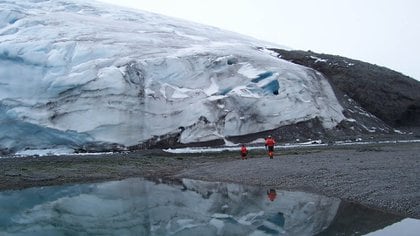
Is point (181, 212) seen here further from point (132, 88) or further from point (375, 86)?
point (375, 86)

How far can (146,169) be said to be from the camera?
55.1ft

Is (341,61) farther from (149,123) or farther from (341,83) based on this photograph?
(149,123)

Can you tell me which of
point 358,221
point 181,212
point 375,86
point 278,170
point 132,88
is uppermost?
point 358,221

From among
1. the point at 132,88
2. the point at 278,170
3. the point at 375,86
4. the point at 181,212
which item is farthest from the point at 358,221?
the point at 375,86

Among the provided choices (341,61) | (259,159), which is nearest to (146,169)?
(259,159)

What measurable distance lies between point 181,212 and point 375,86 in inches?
823

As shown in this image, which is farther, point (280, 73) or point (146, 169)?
point (280, 73)

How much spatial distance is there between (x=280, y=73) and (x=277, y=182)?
47.3ft

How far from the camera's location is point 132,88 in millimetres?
24000

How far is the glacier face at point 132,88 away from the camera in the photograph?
2238 centimetres

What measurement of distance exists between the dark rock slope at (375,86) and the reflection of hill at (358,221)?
19.2 metres

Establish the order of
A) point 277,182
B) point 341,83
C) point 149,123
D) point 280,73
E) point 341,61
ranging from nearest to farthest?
point 277,182 → point 149,123 → point 280,73 → point 341,83 → point 341,61

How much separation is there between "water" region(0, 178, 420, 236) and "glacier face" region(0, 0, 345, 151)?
8583mm

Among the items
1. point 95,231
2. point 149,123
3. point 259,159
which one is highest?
point 95,231
